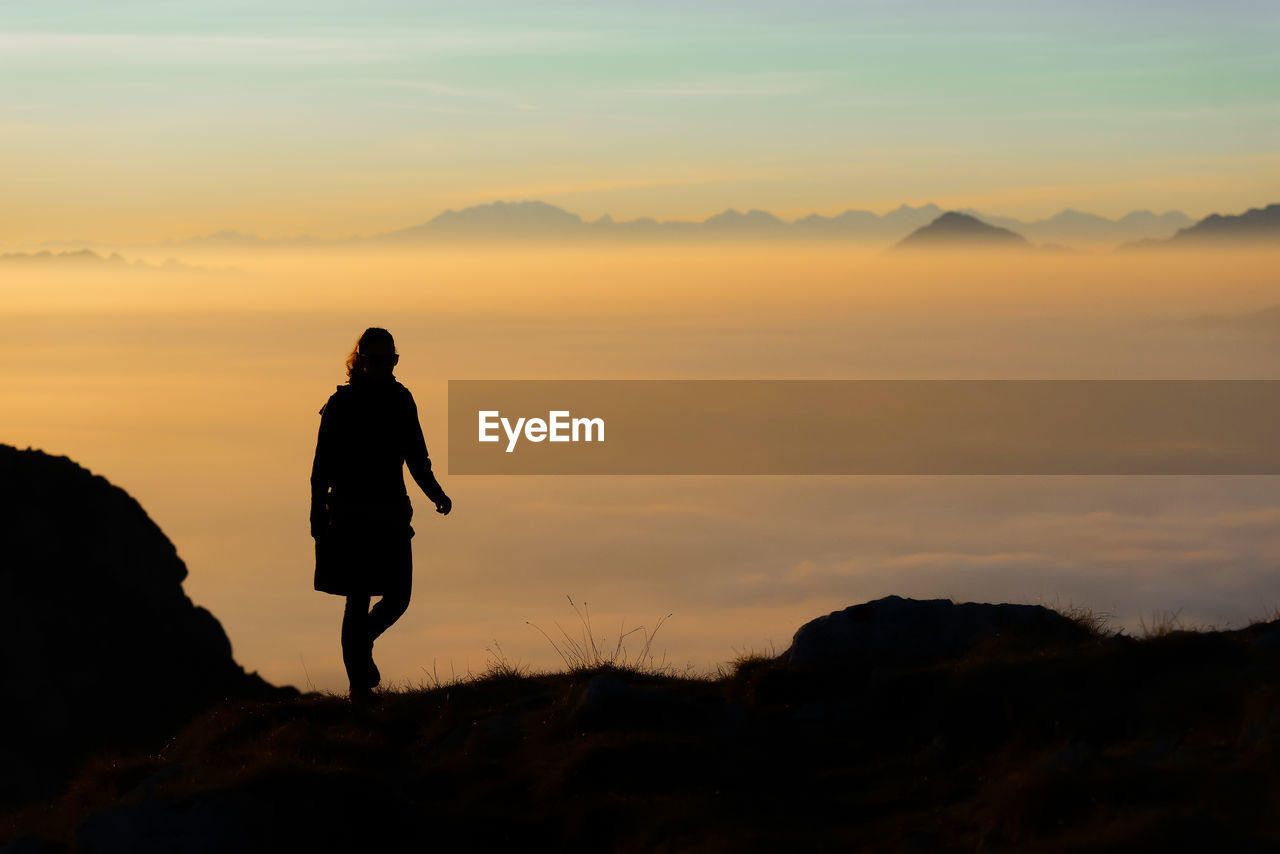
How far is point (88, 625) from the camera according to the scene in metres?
108

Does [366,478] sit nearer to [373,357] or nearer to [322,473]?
[322,473]

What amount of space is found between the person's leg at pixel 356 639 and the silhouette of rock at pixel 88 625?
9027cm

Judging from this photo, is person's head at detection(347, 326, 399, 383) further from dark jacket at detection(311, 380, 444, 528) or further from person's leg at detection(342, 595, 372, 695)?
person's leg at detection(342, 595, 372, 695)

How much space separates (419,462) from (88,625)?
106 m

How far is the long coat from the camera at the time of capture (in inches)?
450

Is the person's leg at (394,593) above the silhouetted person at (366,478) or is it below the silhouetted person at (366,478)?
below

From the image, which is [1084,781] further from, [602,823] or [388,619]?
[388,619]

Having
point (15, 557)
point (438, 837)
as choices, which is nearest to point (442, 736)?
point (438, 837)

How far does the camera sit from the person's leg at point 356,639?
38.4ft

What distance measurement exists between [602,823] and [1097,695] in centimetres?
369

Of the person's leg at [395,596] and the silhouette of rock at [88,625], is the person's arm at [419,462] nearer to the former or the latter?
the person's leg at [395,596]

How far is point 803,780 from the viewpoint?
31.6 ft

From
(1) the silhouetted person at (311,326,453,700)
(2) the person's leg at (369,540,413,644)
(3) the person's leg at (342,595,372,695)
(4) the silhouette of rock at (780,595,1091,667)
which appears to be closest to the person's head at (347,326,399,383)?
(1) the silhouetted person at (311,326,453,700)

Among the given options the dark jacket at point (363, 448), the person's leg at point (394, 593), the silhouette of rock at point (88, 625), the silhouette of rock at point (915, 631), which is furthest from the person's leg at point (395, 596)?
the silhouette of rock at point (88, 625)
